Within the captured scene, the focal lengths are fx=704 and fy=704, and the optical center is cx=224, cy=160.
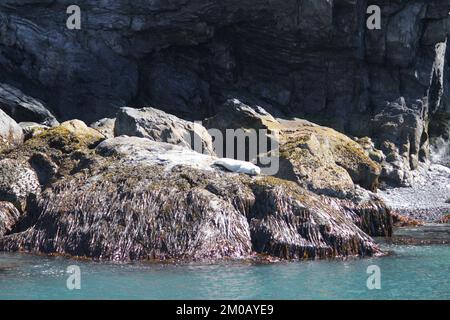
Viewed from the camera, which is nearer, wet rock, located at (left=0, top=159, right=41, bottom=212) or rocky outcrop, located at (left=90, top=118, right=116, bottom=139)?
wet rock, located at (left=0, top=159, right=41, bottom=212)

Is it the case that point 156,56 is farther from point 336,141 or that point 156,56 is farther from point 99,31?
point 336,141

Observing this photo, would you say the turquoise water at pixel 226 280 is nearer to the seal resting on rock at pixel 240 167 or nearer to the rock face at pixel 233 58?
the seal resting on rock at pixel 240 167

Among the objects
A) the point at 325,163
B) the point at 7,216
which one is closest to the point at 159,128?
the point at 325,163

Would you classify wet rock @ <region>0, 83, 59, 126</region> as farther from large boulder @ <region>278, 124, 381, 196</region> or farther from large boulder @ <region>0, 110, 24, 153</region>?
large boulder @ <region>278, 124, 381, 196</region>

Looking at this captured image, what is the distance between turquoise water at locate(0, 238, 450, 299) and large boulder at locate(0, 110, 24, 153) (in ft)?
24.9

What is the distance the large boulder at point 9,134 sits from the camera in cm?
2759

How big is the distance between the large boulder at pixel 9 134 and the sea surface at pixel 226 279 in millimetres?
7637

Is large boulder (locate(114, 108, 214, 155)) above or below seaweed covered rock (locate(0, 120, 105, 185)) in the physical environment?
above

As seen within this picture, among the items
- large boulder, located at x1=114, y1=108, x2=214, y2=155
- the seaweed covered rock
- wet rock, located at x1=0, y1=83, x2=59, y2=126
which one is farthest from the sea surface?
wet rock, located at x1=0, y1=83, x2=59, y2=126

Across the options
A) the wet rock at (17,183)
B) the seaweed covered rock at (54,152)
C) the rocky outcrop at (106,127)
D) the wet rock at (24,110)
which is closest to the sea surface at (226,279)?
the wet rock at (17,183)

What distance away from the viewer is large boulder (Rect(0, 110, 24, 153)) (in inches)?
1086

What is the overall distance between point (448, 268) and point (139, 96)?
125ft

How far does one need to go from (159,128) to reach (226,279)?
1511 centimetres

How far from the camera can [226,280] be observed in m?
17.6
